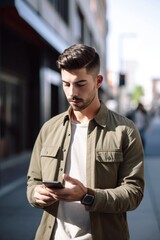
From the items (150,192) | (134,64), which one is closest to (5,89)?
(150,192)

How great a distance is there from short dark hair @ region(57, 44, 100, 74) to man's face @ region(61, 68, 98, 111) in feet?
0.08

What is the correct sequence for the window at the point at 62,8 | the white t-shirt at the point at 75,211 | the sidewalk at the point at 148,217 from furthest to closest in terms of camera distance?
the window at the point at 62,8
the sidewalk at the point at 148,217
the white t-shirt at the point at 75,211

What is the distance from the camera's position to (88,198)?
188 cm

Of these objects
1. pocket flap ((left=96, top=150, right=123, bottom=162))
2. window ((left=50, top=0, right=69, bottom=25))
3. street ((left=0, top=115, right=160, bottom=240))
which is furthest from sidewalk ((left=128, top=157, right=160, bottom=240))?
window ((left=50, top=0, right=69, bottom=25))

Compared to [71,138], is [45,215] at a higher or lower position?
lower

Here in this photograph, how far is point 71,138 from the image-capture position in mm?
2117

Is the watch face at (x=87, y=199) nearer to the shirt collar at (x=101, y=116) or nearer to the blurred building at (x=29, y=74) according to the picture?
the shirt collar at (x=101, y=116)

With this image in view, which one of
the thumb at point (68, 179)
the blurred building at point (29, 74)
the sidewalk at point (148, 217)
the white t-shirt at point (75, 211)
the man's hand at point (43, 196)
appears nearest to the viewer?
the thumb at point (68, 179)

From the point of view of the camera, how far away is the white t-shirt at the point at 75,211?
79.7 inches

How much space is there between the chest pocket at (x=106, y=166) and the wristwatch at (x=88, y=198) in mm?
107

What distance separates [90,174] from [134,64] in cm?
12742

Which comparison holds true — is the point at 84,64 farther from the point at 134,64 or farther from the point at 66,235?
the point at 134,64

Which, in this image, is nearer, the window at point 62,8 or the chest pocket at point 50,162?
the chest pocket at point 50,162

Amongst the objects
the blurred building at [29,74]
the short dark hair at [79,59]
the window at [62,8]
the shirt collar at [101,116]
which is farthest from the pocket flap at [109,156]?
the window at [62,8]
